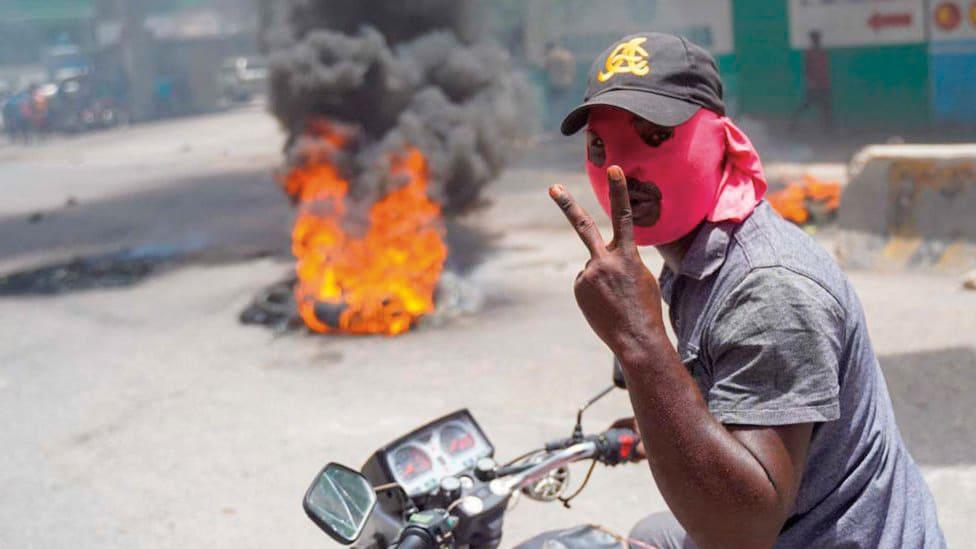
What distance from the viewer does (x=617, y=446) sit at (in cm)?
233

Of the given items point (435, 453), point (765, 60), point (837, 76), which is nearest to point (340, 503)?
point (435, 453)

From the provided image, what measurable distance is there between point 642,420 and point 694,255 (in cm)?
36

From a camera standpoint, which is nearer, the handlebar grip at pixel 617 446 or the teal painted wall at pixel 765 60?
the handlebar grip at pixel 617 446

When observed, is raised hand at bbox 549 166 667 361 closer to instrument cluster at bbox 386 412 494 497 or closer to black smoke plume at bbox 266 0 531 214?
instrument cluster at bbox 386 412 494 497

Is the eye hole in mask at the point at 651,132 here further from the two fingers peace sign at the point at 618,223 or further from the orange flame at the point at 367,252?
the orange flame at the point at 367,252

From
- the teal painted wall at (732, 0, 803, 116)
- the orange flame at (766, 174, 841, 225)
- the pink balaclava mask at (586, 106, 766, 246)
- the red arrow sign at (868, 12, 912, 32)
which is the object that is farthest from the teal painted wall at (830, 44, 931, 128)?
the pink balaclava mask at (586, 106, 766, 246)

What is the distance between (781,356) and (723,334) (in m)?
0.11

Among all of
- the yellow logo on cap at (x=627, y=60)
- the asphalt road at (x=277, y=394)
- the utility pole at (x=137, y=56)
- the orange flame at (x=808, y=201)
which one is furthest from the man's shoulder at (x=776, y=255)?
the utility pole at (x=137, y=56)

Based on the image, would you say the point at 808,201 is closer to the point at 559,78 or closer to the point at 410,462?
the point at 410,462

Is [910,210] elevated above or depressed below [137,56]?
above

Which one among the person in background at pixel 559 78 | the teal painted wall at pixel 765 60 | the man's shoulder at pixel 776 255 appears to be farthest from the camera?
the person in background at pixel 559 78

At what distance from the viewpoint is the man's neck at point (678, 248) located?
1.82 m

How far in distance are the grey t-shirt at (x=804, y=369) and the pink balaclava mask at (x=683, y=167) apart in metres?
0.04

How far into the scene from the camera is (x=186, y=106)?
115 feet
